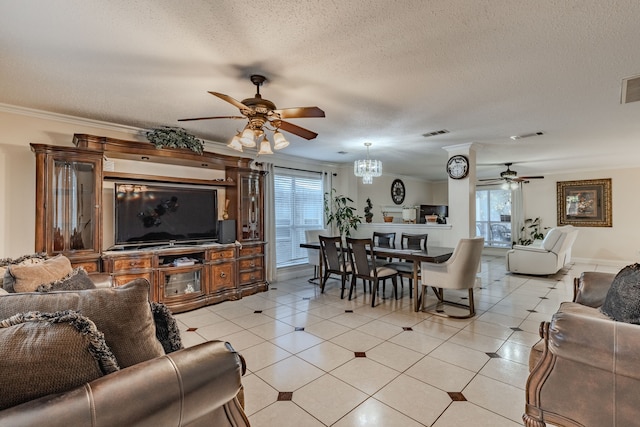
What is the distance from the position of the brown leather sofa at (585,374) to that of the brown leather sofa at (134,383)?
157 centimetres

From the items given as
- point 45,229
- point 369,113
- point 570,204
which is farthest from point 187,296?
point 570,204

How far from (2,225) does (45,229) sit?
46 cm

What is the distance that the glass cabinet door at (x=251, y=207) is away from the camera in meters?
4.74

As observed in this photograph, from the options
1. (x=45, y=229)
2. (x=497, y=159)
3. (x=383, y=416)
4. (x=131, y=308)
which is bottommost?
(x=383, y=416)

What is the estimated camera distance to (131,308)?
1.14 meters

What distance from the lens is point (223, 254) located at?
4332 millimetres

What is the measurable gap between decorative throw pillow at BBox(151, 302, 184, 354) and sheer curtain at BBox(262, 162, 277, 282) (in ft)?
12.9

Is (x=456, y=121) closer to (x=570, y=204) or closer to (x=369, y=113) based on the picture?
(x=369, y=113)

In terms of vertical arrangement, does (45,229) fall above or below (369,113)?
below

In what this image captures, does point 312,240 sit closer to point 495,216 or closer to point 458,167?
point 458,167

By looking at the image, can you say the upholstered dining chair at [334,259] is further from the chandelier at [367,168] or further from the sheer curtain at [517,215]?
the sheer curtain at [517,215]

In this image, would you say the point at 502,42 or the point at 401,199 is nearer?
the point at 502,42

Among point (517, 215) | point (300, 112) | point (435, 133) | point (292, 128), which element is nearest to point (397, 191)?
point (517, 215)

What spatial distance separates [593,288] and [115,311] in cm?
324
